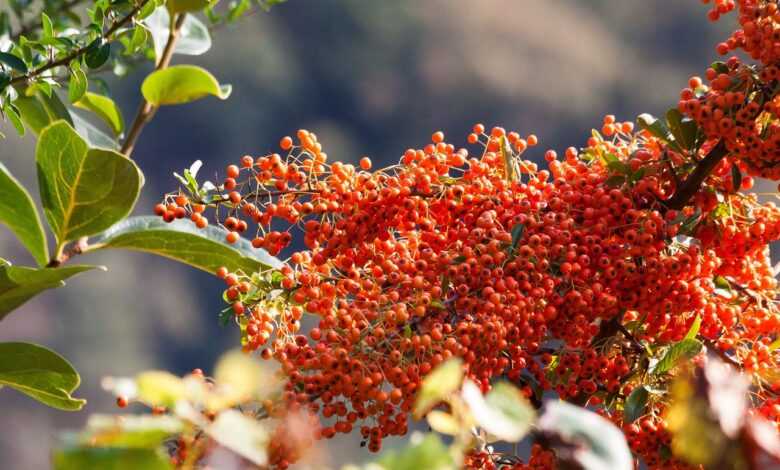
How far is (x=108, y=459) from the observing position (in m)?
0.39

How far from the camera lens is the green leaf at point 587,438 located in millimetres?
447

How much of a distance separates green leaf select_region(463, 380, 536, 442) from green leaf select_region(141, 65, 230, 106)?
0.84 meters

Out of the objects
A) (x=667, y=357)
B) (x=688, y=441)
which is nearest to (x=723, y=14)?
(x=667, y=357)

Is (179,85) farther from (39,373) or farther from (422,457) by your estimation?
(422,457)

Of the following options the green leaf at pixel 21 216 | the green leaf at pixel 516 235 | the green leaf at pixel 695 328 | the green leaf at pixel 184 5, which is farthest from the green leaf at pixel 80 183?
the green leaf at pixel 695 328

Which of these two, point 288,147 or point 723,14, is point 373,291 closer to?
point 288,147

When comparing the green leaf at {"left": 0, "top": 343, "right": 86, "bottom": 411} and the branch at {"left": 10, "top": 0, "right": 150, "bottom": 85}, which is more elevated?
the branch at {"left": 10, "top": 0, "right": 150, "bottom": 85}

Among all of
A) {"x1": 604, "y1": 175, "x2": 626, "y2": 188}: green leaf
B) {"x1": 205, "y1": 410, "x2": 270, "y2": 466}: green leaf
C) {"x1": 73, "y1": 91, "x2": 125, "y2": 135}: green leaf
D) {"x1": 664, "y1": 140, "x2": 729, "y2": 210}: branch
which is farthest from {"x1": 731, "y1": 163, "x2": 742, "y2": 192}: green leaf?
{"x1": 205, "y1": 410, "x2": 270, "y2": 466}: green leaf

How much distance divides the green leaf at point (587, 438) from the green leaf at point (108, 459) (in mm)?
190

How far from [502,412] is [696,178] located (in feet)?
2.98

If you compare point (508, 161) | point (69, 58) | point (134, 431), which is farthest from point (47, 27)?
point (134, 431)

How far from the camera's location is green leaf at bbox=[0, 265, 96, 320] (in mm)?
1123

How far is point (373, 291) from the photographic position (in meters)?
1.12

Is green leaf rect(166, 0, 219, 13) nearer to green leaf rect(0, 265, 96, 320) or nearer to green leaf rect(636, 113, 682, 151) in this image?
green leaf rect(0, 265, 96, 320)
